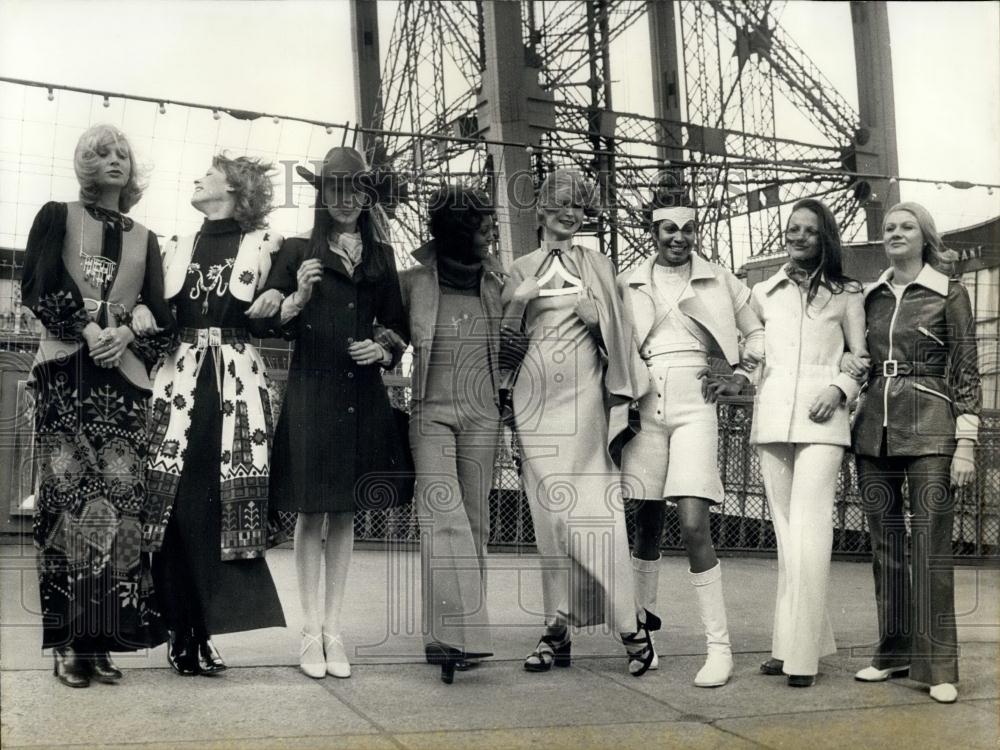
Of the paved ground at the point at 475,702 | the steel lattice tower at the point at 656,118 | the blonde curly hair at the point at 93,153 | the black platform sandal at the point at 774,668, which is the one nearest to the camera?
the paved ground at the point at 475,702

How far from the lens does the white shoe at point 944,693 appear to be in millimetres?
4254

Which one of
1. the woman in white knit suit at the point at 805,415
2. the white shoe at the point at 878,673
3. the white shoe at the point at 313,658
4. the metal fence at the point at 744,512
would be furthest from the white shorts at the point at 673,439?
the metal fence at the point at 744,512

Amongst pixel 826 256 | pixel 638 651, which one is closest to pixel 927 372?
pixel 826 256

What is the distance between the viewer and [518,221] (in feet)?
18.9

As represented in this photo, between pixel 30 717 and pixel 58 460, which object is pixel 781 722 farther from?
pixel 58 460

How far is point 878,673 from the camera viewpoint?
462cm

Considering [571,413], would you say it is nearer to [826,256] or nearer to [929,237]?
[826,256]

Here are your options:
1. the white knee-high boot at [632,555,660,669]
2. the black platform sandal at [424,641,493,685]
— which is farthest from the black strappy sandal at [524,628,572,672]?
the white knee-high boot at [632,555,660,669]

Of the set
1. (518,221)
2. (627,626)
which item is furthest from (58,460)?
(518,221)

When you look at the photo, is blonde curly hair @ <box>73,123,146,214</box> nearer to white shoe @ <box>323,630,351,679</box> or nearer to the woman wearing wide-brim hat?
the woman wearing wide-brim hat

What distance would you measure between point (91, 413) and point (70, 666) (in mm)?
875

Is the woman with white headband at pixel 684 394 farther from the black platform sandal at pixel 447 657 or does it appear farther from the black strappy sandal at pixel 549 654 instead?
the black platform sandal at pixel 447 657

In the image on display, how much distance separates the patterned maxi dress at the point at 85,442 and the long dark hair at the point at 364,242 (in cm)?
66

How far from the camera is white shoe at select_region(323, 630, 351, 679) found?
4.26m
